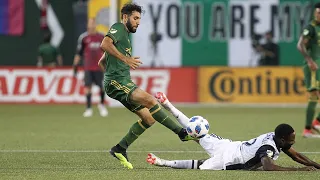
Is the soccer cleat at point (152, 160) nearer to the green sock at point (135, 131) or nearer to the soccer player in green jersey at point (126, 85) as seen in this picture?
the soccer player in green jersey at point (126, 85)

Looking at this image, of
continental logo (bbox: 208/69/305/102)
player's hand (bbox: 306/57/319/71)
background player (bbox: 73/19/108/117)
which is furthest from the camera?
continental logo (bbox: 208/69/305/102)

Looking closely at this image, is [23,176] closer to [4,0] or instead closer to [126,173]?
[126,173]

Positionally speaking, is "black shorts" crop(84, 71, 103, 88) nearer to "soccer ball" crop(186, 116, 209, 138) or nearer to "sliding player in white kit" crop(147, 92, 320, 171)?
"sliding player in white kit" crop(147, 92, 320, 171)

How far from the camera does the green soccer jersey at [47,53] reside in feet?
91.7

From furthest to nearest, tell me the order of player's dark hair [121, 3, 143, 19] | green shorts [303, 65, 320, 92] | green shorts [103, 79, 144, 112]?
green shorts [303, 65, 320, 92] → player's dark hair [121, 3, 143, 19] → green shorts [103, 79, 144, 112]

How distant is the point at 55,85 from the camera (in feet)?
82.8

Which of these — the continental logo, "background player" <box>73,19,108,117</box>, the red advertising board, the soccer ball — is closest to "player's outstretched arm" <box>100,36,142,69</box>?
the soccer ball

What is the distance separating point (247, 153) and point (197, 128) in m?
0.69

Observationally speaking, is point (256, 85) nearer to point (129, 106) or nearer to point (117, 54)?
point (129, 106)

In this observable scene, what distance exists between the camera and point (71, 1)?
28.8 m

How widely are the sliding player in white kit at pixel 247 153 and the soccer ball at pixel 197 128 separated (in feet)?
0.25

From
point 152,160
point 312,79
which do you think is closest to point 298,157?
point 152,160

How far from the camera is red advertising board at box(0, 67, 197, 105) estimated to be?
25.2 metres

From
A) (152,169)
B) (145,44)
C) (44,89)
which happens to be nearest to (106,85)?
(152,169)
